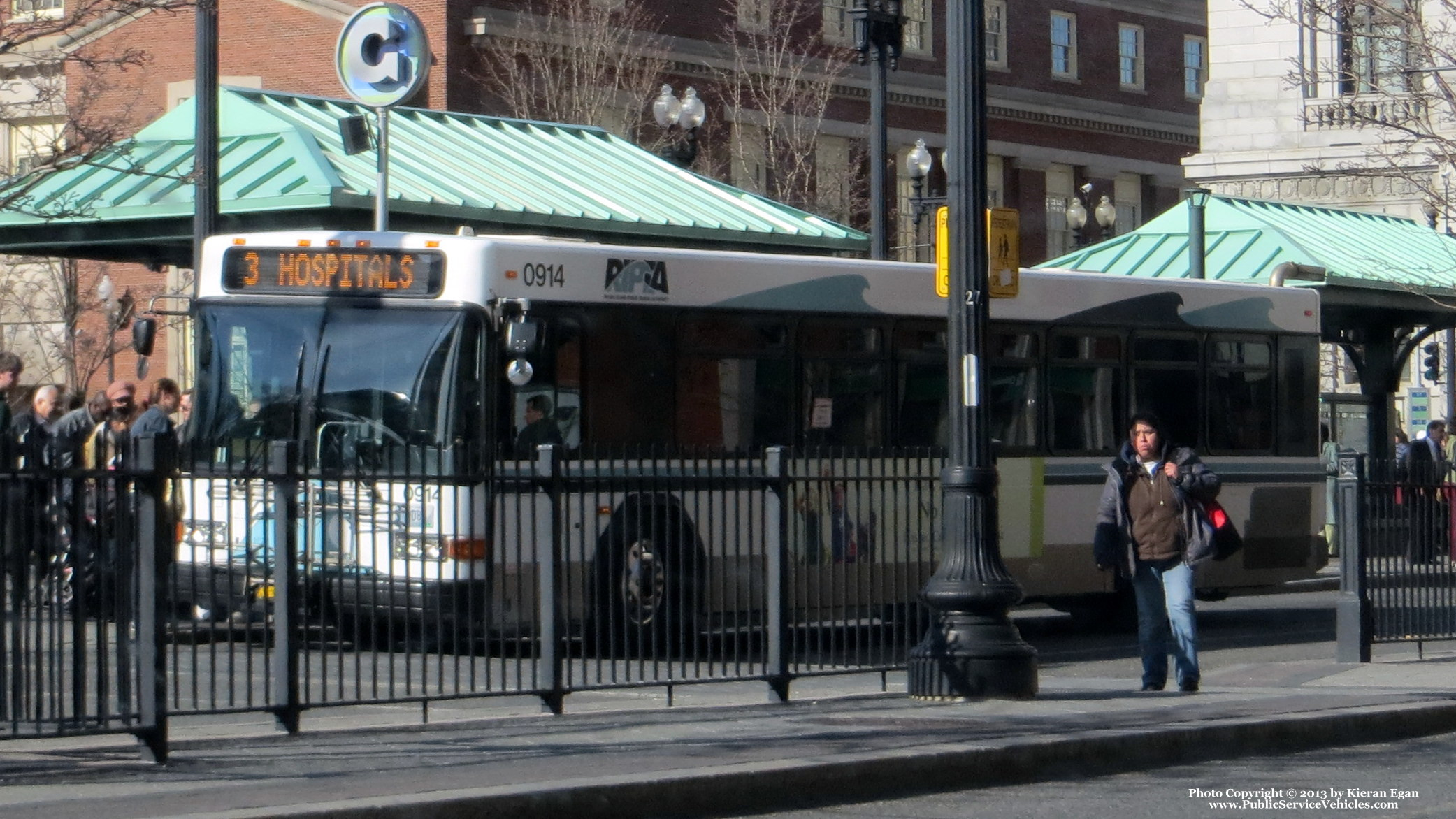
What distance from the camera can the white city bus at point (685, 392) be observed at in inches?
432

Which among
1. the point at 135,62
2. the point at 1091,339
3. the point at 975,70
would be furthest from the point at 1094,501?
the point at 135,62

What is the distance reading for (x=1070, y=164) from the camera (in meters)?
52.6

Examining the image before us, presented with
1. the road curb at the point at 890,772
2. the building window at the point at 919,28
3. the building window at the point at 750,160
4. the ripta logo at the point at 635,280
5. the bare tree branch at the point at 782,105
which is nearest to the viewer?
the road curb at the point at 890,772

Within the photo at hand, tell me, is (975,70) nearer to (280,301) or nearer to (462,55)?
(280,301)

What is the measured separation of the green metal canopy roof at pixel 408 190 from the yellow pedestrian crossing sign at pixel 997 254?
10534 millimetres

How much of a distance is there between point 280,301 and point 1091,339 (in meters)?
7.20

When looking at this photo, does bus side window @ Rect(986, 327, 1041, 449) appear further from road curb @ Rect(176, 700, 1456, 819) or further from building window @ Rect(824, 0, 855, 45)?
building window @ Rect(824, 0, 855, 45)

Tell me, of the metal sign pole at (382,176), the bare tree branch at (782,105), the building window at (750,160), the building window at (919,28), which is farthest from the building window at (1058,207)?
the metal sign pole at (382,176)

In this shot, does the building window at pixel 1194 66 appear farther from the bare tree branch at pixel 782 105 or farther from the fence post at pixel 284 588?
the fence post at pixel 284 588

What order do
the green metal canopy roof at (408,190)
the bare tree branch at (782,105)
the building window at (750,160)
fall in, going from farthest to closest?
1. the building window at (750,160)
2. the bare tree branch at (782,105)
3. the green metal canopy roof at (408,190)

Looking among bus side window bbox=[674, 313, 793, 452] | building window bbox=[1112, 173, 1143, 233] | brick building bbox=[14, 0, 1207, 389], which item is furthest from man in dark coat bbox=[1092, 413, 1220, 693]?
building window bbox=[1112, 173, 1143, 233]

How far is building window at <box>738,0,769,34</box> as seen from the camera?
136ft

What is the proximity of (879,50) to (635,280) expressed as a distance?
8205 mm

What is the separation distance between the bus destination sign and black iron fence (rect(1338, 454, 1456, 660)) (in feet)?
22.6
